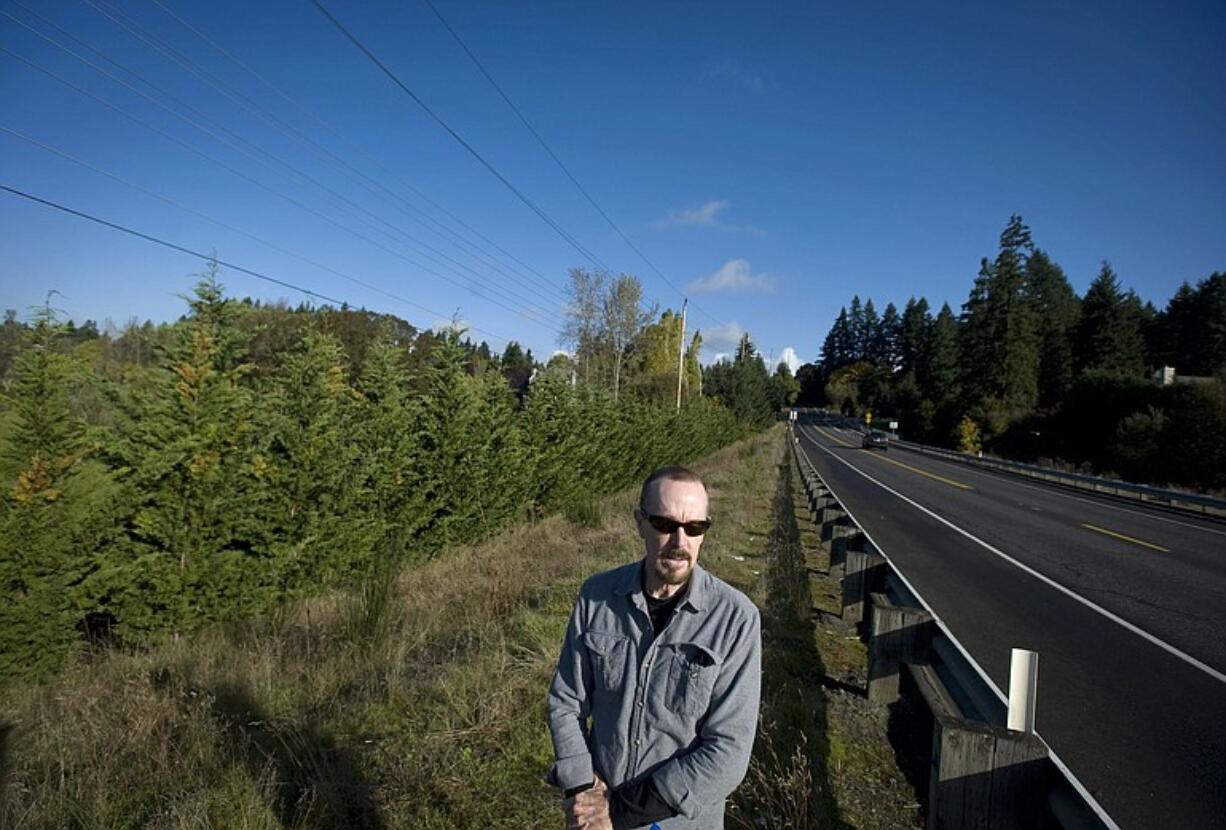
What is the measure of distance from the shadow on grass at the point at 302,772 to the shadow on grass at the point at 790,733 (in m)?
1.98

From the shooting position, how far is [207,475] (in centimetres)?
678

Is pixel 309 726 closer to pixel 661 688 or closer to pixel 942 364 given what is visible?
pixel 661 688

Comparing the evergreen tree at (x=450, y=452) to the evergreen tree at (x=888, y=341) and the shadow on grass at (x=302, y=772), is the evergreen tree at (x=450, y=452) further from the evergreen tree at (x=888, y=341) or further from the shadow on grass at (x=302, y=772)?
the evergreen tree at (x=888, y=341)

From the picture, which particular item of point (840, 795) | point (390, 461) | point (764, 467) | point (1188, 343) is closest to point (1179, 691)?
point (840, 795)

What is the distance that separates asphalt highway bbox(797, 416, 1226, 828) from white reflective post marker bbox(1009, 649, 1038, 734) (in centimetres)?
205

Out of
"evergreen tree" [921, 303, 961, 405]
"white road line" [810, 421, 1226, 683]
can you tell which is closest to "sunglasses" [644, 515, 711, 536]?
"white road line" [810, 421, 1226, 683]

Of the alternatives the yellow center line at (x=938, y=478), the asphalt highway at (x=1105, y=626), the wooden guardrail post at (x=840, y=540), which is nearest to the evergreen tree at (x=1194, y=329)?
the yellow center line at (x=938, y=478)

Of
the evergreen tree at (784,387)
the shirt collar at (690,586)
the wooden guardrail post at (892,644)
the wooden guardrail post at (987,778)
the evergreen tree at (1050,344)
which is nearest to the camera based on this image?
the shirt collar at (690,586)

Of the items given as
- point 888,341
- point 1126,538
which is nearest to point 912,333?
point 888,341

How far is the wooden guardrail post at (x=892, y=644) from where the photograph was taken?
4.21 meters

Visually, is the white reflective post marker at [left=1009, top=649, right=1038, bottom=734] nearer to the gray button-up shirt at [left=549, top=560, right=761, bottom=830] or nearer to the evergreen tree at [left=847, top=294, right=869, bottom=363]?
the gray button-up shirt at [left=549, top=560, right=761, bottom=830]

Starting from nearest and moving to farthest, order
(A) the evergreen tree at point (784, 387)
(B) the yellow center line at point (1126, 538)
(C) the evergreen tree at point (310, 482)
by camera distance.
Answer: (C) the evergreen tree at point (310, 482) → (B) the yellow center line at point (1126, 538) → (A) the evergreen tree at point (784, 387)

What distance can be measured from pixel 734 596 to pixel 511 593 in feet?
18.1

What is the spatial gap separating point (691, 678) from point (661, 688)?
0.37 ft
